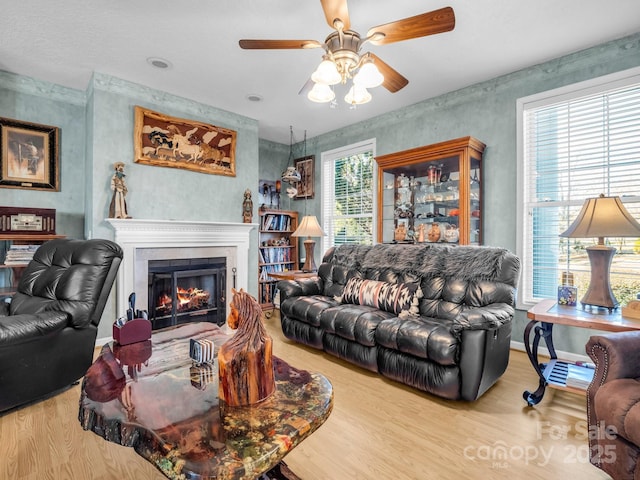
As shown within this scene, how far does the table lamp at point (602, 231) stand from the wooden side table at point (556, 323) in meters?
0.13

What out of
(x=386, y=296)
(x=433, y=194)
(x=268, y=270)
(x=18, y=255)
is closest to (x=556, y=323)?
(x=386, y=296)

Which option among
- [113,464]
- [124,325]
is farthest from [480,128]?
[113,464]

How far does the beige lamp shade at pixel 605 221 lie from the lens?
205 centimetres

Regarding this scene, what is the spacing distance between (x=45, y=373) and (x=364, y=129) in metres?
4.40

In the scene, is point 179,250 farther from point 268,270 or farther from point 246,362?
point 246,362

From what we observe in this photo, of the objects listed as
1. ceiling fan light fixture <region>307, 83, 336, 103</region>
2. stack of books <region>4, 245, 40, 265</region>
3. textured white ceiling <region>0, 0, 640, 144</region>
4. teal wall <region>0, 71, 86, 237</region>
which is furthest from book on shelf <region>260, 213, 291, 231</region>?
ceiling fan light fixture <region>307, 83, 336, 103</region>

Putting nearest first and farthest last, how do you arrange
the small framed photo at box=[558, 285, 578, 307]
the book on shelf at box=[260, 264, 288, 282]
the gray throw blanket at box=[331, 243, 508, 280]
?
the small framed photo at box=[558, 285, 578, 307] → the gray throw blanket at box=[331, 243, 508, 280] → the book on shelf at box=[260, 264, 288, 282]

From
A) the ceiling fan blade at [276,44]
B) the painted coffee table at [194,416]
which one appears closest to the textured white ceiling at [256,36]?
the ceiling fan blade at [276,44]

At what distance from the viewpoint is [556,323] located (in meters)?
2.22

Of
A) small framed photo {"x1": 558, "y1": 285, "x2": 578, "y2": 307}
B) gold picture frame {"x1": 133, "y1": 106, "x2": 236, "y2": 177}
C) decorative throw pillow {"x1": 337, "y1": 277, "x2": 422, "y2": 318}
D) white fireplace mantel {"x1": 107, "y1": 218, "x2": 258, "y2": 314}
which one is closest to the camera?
small framed photo {"x1": 558, "y1": 285, "x2": 578, "y2": 307}

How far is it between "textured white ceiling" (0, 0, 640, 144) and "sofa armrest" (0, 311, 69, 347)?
221 cm

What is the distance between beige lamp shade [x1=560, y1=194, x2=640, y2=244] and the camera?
2047mm

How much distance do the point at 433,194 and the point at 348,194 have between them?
1545 millimetres

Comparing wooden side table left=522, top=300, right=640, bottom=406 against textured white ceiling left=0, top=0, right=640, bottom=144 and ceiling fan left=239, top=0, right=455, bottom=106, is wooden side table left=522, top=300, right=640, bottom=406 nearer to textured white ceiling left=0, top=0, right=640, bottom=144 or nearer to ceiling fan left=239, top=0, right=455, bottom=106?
ceiling fan left=239, top=0, right=455, bottom=106
